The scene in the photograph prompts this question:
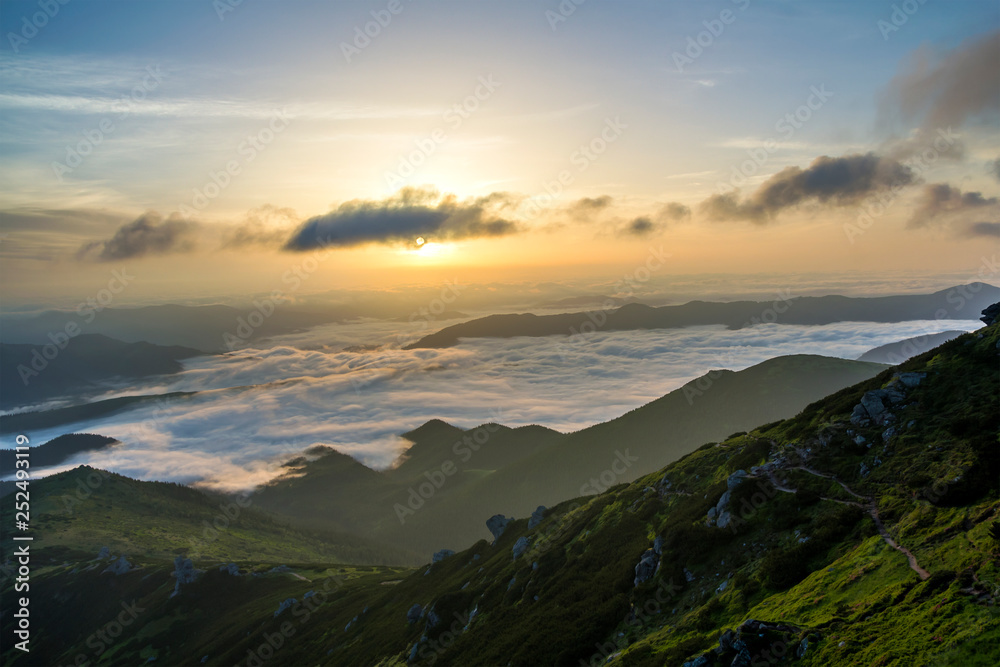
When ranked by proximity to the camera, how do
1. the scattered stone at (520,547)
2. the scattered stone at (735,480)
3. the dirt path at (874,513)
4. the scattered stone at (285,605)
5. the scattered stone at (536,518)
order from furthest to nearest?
the scattered stone at (285,605)
the scattered stone at (536,518)
the scattered stone at (520,547)
the scattered stone at (735,480)
the dirt path at (874,513)

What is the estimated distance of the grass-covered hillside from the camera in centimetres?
3416

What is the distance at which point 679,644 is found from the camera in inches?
1759

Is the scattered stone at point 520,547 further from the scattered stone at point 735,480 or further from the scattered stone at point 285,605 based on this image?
the scattered stone at point 285,605

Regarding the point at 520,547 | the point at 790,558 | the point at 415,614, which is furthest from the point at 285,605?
the point at 790,558

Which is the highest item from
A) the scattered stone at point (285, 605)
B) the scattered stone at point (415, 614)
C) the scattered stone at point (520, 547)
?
the scattered stone at point (520, 547)

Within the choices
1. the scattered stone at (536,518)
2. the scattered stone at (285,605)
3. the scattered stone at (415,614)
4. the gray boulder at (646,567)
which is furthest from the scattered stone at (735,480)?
the scattered stone at (285,605)

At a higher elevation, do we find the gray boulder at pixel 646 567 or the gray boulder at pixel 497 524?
the gray boulder at pixel 646 567

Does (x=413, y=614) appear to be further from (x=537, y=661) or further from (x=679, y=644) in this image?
(x=679, y=644)

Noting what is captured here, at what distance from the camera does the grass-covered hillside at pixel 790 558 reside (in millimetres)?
34156

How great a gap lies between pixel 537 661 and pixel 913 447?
51606 millimetres

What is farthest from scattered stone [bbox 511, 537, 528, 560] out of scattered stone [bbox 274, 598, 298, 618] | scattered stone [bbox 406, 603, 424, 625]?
scattered stone [bbox 274, 598, 298, 618]

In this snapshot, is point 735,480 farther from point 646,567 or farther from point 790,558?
point 790,558

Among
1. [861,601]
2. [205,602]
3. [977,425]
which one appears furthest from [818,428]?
[205,602]

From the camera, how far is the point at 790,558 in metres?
47.7
